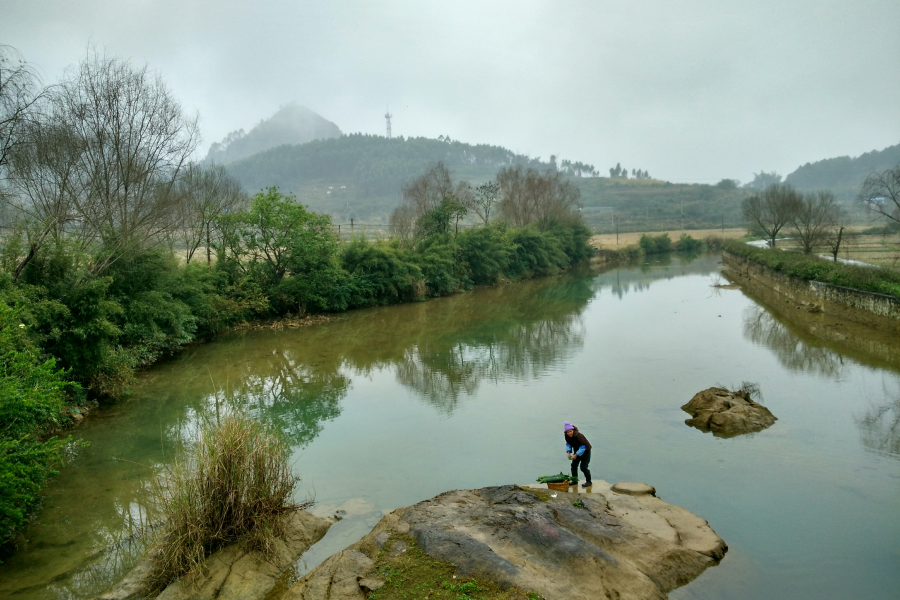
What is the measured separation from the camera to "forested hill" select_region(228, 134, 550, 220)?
116625mm

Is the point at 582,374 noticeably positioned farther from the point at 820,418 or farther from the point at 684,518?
the point at 684,518

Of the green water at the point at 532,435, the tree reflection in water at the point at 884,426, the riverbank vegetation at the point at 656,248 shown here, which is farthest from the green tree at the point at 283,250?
the riverbank vegetation at the point at 656,248

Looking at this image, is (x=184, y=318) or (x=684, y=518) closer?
(x=684, y=518)

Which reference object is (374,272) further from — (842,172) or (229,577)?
(842,172)

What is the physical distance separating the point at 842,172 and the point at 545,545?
619ft

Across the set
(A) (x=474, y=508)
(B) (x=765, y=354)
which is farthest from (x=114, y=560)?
(B) (x=765, y=354)

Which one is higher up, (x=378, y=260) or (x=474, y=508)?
(x=378, y=260)

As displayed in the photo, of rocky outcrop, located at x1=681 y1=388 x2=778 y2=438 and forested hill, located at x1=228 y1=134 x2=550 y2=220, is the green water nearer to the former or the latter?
rocky outcrop, located at x1=681 y1=388 x2=778 y2=438

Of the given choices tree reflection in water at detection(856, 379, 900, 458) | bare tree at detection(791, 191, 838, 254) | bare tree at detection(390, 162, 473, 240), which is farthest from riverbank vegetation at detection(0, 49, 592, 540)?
bare tree at detection(791, 191, 838, 254)

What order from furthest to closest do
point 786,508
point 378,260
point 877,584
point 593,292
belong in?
point 593,292, point 378,260, point 786,508, point 877,584

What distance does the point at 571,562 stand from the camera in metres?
6.16

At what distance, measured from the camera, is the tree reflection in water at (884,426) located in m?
10.2

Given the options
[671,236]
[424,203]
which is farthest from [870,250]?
[671,236]

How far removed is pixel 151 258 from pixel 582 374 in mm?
12308
